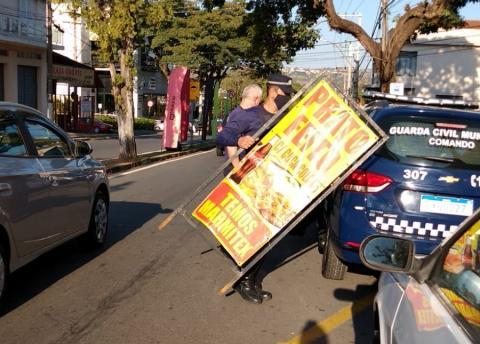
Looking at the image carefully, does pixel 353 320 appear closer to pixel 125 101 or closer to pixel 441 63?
pixel 125 101

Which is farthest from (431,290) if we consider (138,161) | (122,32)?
(138,161)

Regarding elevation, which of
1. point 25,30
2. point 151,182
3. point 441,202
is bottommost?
point 151,182

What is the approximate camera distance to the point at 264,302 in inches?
215

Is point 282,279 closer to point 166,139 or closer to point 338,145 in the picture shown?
point 338,145

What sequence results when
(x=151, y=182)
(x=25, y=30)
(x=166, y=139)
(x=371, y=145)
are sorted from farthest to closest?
1. (x=25, y=30)
2. (x=166, y=139)
3. (x=151, y=182)
4. (x=371, y=145)

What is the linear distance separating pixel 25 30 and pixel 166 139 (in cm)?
934

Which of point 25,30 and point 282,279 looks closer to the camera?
point 282,279

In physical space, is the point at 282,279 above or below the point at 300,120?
below

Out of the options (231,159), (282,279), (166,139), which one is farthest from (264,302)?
(166,139)

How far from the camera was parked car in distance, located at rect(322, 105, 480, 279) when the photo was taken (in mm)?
5227

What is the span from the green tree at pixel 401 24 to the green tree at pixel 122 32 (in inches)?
230

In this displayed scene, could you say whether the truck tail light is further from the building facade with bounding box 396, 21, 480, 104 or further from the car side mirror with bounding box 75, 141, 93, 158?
the building facade with bounding box 396, 21, 480, 104

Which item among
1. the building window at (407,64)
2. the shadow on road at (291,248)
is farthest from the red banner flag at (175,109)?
the building window at (407,64)

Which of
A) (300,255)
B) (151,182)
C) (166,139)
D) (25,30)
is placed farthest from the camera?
(25,30)
